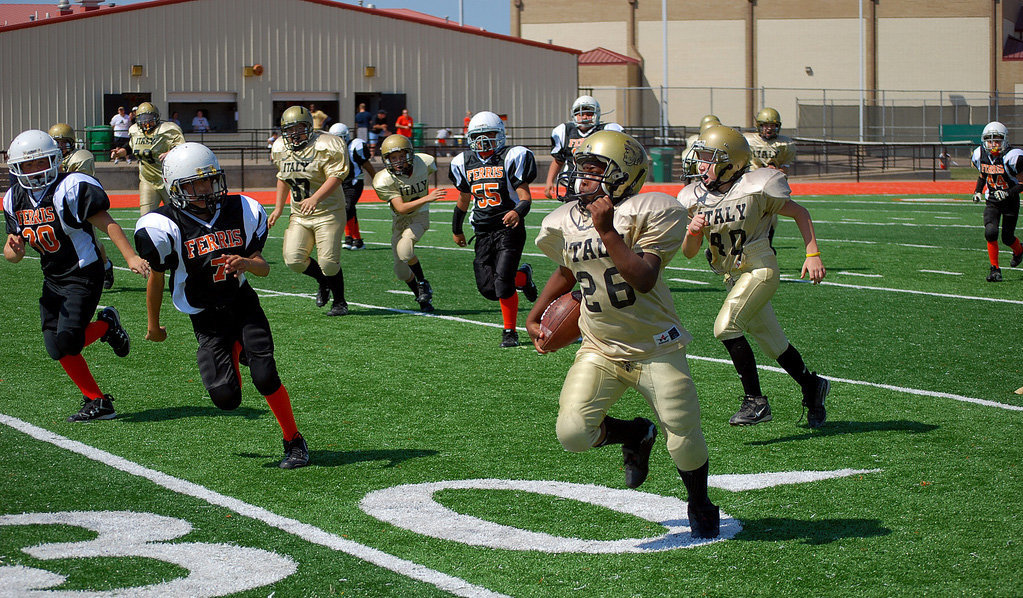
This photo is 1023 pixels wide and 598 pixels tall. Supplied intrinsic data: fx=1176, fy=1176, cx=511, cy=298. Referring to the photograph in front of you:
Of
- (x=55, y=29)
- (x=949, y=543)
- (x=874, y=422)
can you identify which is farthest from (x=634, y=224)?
(x=55, y=29)

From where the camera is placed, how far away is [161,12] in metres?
34.6

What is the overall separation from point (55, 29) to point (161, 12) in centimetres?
305

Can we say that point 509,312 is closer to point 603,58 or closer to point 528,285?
point 528,285

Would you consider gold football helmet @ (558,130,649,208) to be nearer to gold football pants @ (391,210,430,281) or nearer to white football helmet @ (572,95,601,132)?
gold football pants @ (391,210,430,281)

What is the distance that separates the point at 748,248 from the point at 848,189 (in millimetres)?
25513

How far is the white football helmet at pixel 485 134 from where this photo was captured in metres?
9.83

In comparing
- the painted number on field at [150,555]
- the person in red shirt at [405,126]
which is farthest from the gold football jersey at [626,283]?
the person in red shirt at [405,126]

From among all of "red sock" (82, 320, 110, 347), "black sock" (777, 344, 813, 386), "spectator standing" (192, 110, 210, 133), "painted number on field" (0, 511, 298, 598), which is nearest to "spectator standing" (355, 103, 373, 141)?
"spectator standing" (192, 110, 210, 133)

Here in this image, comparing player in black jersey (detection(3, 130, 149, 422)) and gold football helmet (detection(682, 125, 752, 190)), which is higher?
gold football helmet (detection(682, 125, 752, 190))

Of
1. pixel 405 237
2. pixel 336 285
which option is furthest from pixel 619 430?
pixel 405 237

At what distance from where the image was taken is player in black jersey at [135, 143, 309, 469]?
5.67m

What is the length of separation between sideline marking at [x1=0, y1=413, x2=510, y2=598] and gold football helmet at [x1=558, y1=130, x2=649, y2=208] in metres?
1.51

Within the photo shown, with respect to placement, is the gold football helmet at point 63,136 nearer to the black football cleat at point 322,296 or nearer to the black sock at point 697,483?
the black football cleat at point 322,296

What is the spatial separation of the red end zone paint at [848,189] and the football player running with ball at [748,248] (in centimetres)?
1987
